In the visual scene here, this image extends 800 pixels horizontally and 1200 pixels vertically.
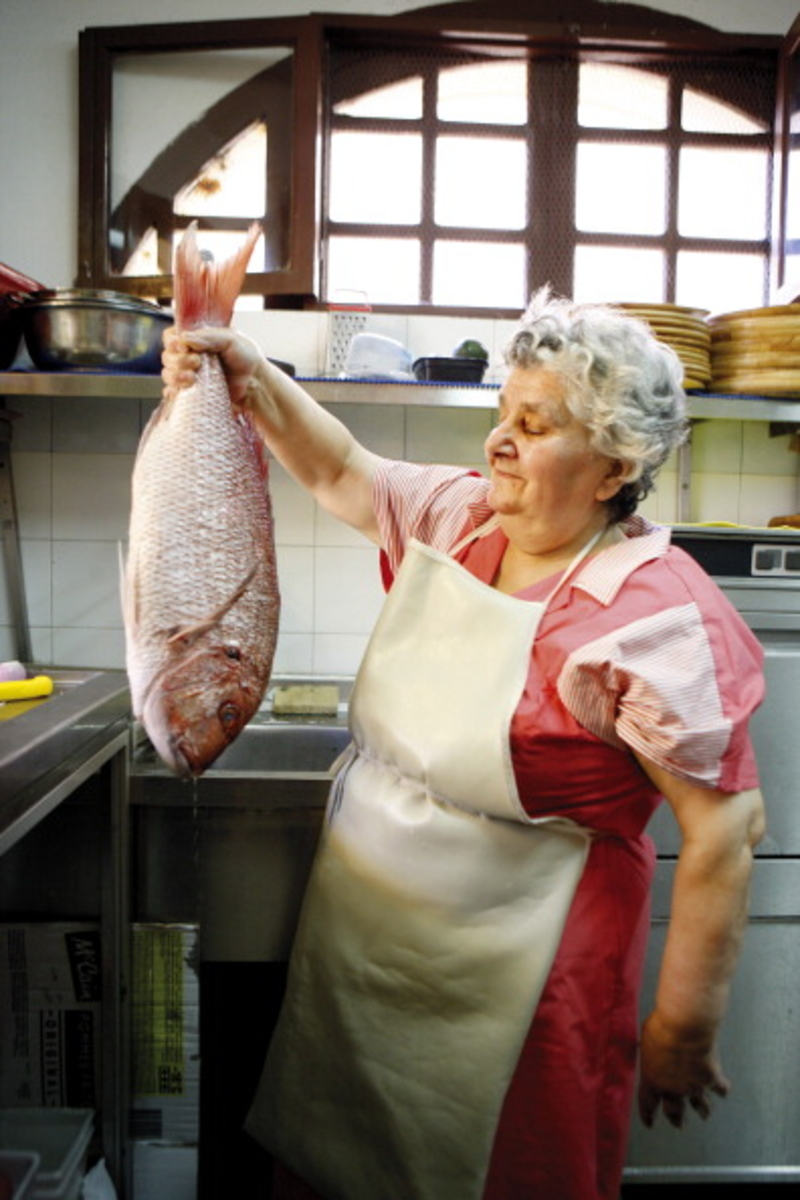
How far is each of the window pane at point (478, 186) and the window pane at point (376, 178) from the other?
8cm

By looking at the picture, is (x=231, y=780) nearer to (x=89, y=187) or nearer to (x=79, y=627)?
(x=79, y=627)

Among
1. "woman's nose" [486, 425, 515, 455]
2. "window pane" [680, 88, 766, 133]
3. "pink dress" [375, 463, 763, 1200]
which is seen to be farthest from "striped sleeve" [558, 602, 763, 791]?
"window pane" [680, 88, 766, 133]

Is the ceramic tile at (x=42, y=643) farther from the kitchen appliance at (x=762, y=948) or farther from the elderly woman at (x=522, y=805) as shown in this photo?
the kitchen appliance at (x=762, y=948)

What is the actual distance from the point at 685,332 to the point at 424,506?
1214 mm

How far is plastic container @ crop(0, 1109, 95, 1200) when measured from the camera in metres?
1.48

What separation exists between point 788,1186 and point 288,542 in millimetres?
2063

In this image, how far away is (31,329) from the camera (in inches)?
87.4

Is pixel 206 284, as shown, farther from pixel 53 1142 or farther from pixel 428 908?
pixel 53 1142

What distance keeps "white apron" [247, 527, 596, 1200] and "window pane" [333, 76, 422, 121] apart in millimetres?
2069

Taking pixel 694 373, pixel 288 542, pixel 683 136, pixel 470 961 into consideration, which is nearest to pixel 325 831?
pixel 470 961

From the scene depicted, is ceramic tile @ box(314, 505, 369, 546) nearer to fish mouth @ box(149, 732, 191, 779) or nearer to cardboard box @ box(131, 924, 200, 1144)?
cardboard box @ box(131, 924, 200, 1144)

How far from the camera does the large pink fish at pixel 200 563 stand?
909 mm

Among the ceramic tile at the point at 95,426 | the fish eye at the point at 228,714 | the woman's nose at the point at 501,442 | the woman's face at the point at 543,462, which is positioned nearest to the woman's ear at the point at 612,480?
the woman's face at the point at 543,462

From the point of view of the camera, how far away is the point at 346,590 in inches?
106
